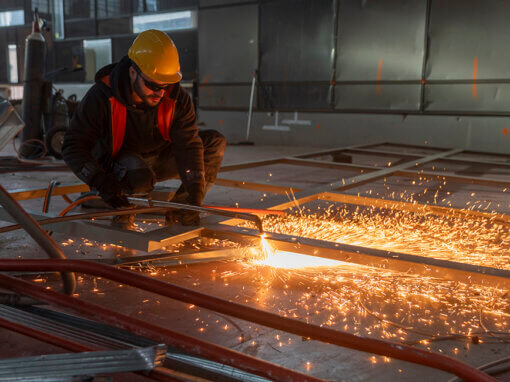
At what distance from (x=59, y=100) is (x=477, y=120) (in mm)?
6937

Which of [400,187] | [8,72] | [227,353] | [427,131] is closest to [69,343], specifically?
[227,353]

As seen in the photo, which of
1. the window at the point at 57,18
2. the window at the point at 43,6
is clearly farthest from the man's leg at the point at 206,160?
the window at the point at 43,6

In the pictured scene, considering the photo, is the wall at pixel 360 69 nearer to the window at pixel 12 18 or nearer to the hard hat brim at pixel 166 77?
the window at pixel 12 18

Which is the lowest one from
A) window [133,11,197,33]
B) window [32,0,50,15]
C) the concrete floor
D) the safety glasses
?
the concrete floor

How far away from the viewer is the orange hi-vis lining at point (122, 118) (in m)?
2.56

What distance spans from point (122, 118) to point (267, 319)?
1.77 m

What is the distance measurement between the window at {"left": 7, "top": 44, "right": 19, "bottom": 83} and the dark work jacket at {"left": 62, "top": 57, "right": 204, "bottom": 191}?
11980 mm

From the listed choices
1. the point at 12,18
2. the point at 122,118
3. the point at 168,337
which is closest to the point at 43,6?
the point at 12,18

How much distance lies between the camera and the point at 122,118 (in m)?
2.62

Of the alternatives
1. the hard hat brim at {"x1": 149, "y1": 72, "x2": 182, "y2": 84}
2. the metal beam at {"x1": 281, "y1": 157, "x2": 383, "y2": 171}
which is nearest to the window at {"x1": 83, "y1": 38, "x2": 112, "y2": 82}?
the metal beam at {"x1": 281, "y1": 157, "x2": 383, "y2": 171}

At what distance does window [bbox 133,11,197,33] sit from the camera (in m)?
10.9

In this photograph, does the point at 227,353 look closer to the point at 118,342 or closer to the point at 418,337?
the point at 118,342

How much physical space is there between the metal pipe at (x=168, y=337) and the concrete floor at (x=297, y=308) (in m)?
0.25

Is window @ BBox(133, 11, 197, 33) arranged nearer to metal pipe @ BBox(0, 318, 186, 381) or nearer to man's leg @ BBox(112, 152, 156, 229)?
man's leg @ BBox(112, 152, 156, 229)
